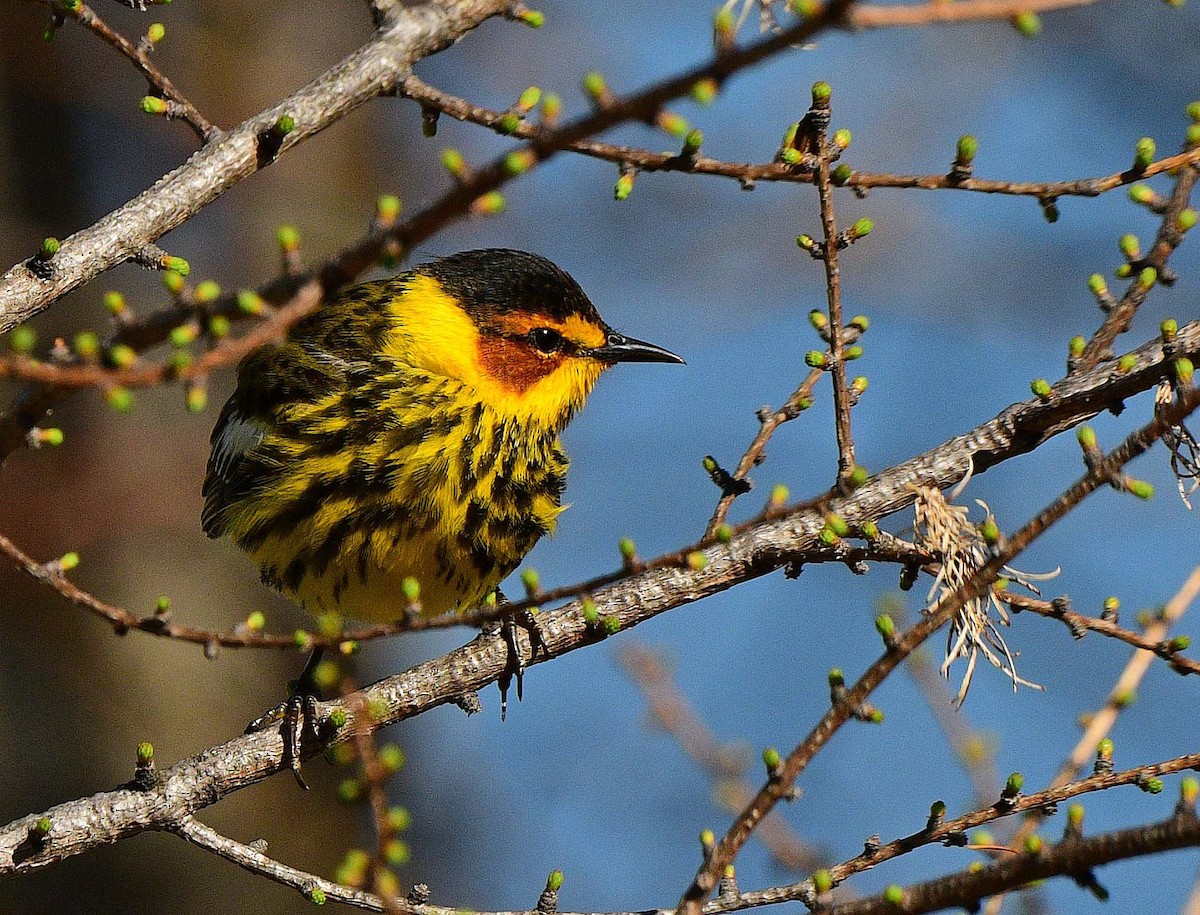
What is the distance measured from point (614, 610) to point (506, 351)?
1254 millimetres

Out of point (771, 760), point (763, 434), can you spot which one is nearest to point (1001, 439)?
point (763, 434)

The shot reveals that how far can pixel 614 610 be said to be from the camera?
3.48 metres

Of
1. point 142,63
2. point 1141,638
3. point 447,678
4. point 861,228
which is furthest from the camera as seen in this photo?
point 447,678

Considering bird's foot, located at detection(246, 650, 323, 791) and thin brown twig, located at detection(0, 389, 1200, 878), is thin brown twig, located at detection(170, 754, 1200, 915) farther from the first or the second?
bird's foot, located at detection(246, 650, 323, 791)

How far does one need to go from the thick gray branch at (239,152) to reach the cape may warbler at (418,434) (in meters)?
1.24

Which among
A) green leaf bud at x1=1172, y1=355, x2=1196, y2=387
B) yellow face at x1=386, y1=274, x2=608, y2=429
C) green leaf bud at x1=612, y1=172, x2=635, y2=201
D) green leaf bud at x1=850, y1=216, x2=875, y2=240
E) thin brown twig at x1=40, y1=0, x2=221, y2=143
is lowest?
green leaf bud at x1=1172, y1=355, x2=1196, y2=387

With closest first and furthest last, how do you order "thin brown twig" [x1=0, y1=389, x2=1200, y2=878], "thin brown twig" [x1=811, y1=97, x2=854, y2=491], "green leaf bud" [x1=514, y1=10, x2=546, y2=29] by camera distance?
"green leaf bud" [x1=514, y1=10, x2=546, y2=29], "thin brown twig" [x1=811, y1=97, x2=854, y2=491], "thin brown twig" [x1=0, y1=389, x2=1200, y2=878]

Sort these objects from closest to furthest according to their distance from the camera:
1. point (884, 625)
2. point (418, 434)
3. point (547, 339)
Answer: point (884, 625) → point (418, 434) → point (547, 339)

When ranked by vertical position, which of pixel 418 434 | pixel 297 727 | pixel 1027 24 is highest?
pixel 418 434

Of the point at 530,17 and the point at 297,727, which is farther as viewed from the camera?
the point at 297,727

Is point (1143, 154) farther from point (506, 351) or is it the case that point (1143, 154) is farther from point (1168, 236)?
point (506, 351)

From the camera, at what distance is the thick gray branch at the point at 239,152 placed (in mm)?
2848

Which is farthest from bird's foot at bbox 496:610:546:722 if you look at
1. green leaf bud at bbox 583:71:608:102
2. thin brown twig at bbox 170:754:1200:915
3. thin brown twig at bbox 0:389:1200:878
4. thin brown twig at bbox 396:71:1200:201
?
green leaf bud at bbox 583:71:608:102

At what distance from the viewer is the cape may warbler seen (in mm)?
4062
